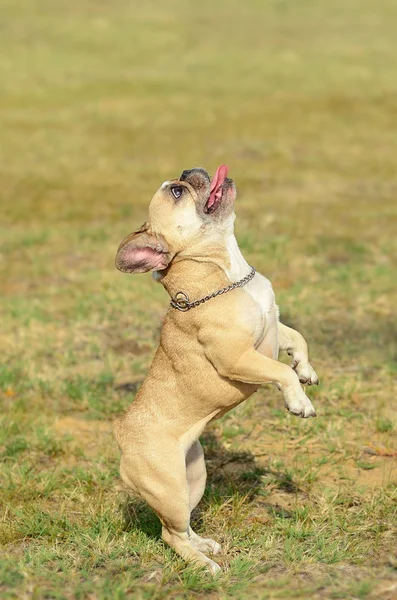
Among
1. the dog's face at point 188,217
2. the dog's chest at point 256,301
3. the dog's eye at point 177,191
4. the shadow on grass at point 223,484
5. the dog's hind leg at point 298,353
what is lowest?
the shadow on grass at point 223,484

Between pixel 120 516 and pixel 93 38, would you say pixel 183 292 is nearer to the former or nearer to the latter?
pixel 120 516

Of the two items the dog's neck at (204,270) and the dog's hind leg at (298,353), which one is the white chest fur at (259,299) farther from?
the dog's hind leg at (298,353)

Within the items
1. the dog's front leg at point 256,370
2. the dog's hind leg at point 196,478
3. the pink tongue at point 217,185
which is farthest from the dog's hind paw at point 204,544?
the pink tongue at point 217,185

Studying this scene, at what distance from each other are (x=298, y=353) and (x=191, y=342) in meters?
0.70

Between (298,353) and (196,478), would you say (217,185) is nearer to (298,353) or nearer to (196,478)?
(298,353)

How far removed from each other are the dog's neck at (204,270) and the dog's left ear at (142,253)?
12 centimetres

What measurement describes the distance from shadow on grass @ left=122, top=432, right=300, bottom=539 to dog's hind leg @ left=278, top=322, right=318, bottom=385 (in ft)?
2.78

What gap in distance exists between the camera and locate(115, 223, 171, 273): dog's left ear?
5238 mm

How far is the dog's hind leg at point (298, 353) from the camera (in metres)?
5.59

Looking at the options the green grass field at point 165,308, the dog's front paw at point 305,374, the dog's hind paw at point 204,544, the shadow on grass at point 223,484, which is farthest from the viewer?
the shadow on grass at point 223,484

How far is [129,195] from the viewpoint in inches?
596

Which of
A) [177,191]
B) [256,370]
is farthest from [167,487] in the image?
[177,191]

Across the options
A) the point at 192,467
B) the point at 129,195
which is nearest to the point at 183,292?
the point at 192,467

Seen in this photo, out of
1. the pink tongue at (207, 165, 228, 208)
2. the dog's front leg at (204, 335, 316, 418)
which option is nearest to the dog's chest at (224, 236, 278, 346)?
the dog's front leg at (204, 335, 316, 418)
